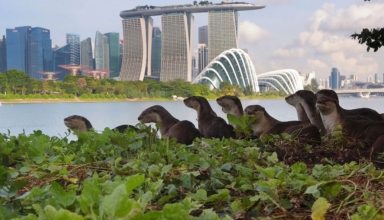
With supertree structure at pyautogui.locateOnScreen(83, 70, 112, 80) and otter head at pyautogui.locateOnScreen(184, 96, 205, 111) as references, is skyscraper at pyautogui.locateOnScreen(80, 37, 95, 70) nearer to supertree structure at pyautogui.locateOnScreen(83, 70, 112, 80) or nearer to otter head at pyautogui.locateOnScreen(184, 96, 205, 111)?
supertree structure at pyautogui.locateOnScreen(83, 70, 112, 80)

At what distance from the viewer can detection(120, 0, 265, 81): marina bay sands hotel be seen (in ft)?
228

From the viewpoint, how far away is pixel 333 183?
1.49 meters

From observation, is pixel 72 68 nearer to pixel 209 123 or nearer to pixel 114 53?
pixel 114 53

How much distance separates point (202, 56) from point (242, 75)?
11.6 metres

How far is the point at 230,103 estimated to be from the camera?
6.57 m

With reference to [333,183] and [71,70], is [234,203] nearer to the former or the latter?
[333,183]

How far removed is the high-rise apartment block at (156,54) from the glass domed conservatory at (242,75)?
12.5 metres

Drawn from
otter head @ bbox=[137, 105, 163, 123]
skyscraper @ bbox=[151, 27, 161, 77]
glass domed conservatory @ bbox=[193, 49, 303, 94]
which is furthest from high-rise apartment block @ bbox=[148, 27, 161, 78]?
otter head @ bbox=[137, 105, 163, 123]

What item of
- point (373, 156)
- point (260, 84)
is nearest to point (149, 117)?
point (373, 156)

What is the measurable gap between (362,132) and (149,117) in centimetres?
328

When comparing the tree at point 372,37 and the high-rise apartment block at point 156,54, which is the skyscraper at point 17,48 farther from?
the tree at point 372,37

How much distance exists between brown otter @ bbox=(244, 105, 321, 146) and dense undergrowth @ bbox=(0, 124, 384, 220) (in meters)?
1.25

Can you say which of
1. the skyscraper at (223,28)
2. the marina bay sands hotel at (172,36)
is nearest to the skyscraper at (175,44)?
the marina bay sands hotel at (172,36)

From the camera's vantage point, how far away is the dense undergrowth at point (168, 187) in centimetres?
113
